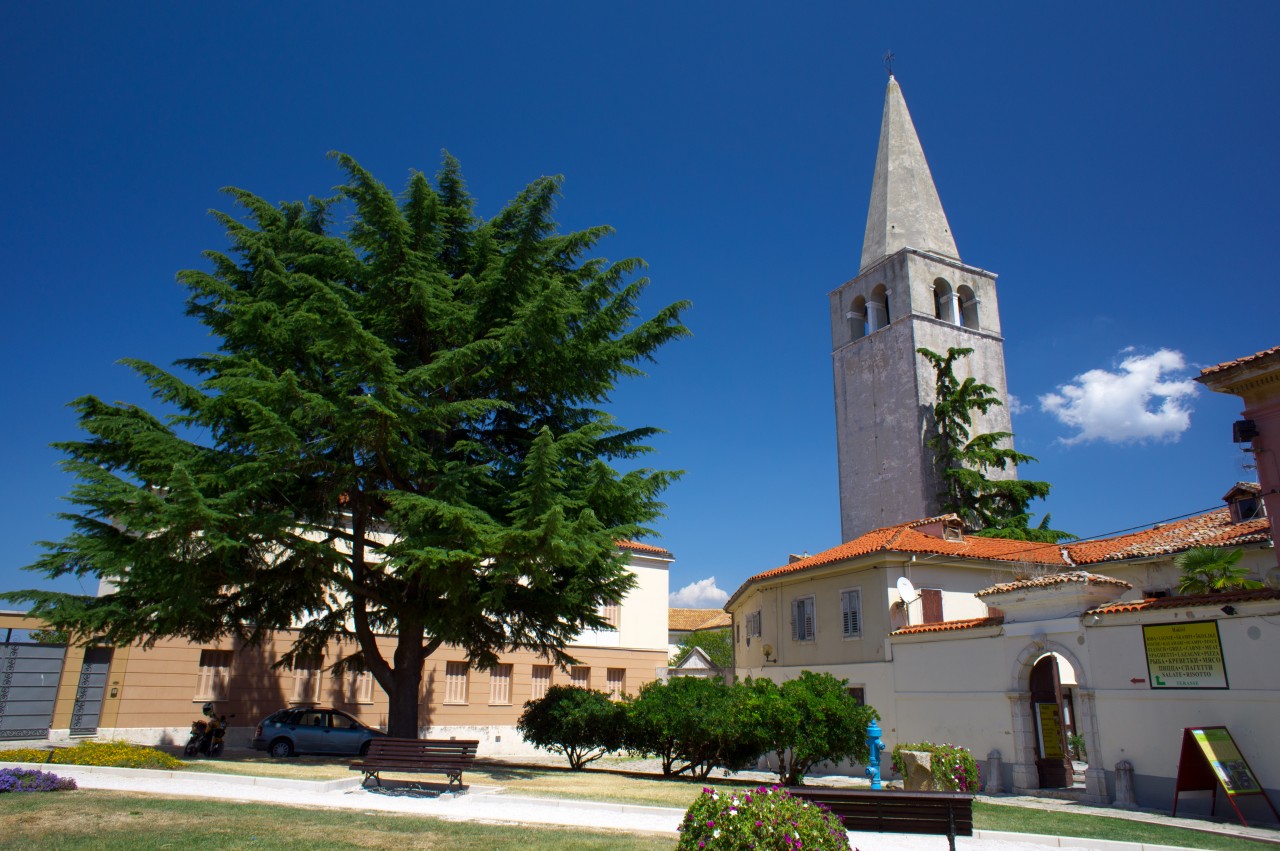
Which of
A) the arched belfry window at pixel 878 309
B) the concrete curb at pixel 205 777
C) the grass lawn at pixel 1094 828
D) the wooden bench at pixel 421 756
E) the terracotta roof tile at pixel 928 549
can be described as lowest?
the grass lawn at pixel 1094 828

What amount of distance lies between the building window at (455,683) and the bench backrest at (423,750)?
49.1 feet

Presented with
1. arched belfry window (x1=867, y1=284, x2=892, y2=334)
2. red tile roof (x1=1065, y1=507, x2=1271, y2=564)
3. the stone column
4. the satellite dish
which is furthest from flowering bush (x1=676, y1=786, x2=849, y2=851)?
arched belfry window (x1=867, y1=284, x2=892, y2=334)

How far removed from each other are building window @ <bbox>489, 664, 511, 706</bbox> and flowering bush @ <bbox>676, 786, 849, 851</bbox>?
22.8 metres

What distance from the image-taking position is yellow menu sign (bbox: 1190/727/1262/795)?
1220cm

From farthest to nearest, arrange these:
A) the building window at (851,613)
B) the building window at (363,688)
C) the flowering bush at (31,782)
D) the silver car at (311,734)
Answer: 1. the building window at (363,688)
2. the building window at (851,613)
3. the silver car at (311,734)
4. the flowering bush at (31,782)

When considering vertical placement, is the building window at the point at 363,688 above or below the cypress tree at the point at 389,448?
below

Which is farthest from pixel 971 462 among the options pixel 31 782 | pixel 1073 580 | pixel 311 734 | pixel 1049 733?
pixel 31 782

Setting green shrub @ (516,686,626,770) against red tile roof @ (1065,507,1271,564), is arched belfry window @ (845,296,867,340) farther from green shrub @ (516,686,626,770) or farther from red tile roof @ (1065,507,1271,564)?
green shrub @ (516,686,626,770)

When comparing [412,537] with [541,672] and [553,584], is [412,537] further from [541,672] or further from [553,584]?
[541,672]

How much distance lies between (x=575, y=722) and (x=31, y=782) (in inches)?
389

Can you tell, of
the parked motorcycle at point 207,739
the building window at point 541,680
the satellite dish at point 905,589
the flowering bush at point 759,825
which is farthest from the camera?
the building window at point 541,680

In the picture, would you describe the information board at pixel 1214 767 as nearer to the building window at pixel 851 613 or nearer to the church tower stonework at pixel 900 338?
the building window at pixel 851 613

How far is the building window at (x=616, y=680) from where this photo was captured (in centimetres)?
3000

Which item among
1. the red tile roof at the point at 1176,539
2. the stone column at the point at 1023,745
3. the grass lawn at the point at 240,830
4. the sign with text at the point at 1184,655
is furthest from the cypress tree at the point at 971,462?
the grass lawn at the point at 240,830
